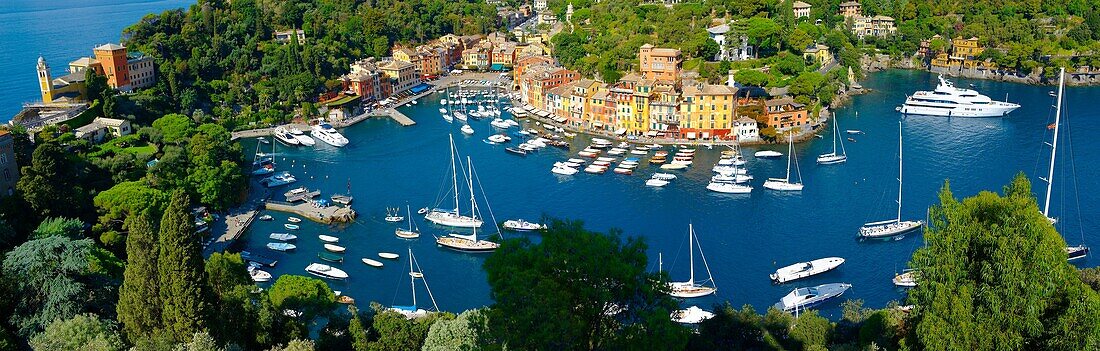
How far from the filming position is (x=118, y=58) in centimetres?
2906

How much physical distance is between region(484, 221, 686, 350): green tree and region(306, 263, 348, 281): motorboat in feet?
33.0

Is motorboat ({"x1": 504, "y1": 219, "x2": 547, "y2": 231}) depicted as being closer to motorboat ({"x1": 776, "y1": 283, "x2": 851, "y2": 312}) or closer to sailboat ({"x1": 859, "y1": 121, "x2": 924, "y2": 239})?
motorboat ({"x1": 776, "y1": 283, "x2": 851, "y2": 312})

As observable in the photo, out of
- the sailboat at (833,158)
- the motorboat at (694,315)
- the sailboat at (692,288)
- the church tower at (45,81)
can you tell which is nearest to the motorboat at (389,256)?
the sailboat at (692,288)

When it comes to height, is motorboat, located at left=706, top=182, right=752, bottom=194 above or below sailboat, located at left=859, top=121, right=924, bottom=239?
above

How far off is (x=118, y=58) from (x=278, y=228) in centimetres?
1335

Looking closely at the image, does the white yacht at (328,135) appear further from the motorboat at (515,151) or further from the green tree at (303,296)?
the green tree at (303,296)

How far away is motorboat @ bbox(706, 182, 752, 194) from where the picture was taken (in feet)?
70.5

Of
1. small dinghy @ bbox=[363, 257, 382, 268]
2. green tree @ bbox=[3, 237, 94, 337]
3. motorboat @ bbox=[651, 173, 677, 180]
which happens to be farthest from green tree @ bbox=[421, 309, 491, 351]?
motorboat @ bbox=[651, 173, 677, 180]

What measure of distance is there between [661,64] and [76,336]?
2464 cm

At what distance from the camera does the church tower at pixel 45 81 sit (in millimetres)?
24672

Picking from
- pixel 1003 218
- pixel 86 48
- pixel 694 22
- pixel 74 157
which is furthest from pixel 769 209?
pixel 86 48

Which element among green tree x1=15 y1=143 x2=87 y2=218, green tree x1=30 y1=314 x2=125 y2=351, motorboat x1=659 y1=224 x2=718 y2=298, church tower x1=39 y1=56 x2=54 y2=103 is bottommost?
motorboat x1=659 y1=224 x2=718 y2=298

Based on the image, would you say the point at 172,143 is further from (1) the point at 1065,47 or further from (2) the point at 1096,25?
(2) the point at 1096,25

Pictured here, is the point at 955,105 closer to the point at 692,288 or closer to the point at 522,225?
the point at 522,225
